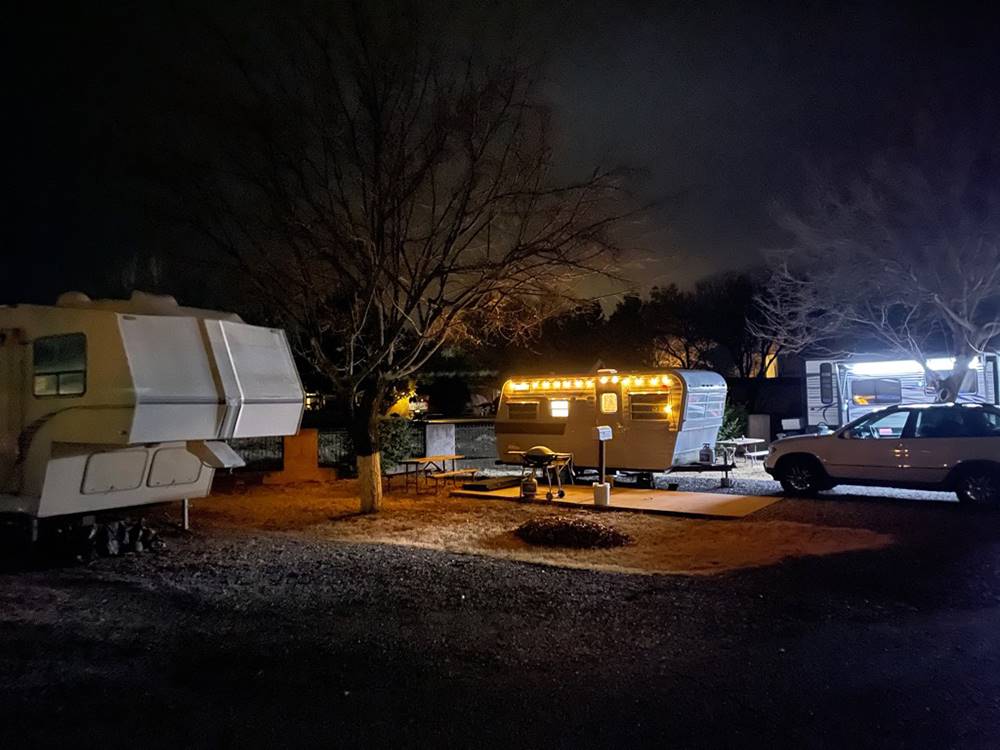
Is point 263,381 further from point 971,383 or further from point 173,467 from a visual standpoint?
point 971,383

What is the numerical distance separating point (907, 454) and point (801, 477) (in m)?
1.81

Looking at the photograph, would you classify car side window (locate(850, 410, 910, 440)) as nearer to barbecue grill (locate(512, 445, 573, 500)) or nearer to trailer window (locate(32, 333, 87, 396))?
barbecue grill (locate(512, 445, 573, 500))

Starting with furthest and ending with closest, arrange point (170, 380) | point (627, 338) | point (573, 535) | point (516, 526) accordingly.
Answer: point (627, 338) → point (516, 526) → point (573, 535) → point (170, 380)

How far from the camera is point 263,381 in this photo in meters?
8.73

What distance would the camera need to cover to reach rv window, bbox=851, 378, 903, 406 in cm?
2142

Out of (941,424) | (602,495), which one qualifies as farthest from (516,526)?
(941,424)

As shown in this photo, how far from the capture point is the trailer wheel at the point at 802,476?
43.4ft

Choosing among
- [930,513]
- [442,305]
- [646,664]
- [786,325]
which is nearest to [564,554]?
[646,664]

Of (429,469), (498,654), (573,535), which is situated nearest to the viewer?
(498,654)

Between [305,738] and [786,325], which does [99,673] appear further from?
[786,325]

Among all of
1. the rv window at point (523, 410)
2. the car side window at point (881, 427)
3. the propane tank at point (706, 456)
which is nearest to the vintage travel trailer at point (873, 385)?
the propane tank at point (706, 456)

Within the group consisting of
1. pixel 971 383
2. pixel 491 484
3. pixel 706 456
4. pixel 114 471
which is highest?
pixel 971 383

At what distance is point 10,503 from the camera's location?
8.06 meters

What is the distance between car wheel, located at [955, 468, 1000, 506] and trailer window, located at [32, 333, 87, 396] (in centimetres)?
1203
